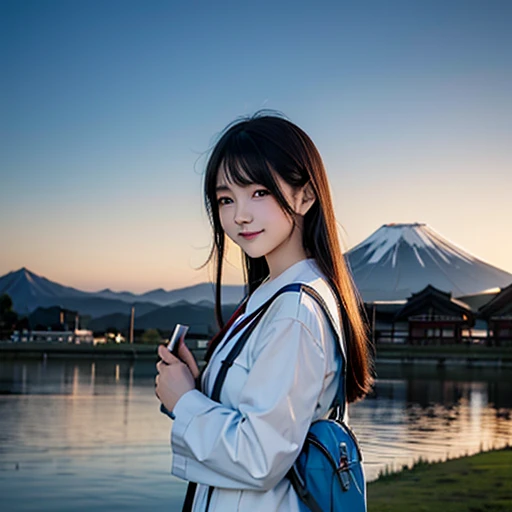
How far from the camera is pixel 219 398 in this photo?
1384 mm

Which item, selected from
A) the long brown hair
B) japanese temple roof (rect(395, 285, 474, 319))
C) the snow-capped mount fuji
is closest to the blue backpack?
the long brown hair

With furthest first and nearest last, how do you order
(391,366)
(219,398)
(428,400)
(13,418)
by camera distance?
(391,366) → (428,400) → (13,418) → (219,398)

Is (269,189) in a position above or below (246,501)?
above

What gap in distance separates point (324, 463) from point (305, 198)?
419mm

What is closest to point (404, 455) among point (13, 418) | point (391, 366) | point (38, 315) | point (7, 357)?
point (13, 418)

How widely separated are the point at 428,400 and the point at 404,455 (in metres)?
8.77

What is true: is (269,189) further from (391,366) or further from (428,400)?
(391,366)

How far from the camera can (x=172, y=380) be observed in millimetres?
1419

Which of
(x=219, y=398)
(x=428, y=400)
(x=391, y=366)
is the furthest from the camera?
(x=391, y=366)

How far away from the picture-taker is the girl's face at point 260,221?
1472 mm

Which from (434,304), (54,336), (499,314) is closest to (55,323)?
(54,336)

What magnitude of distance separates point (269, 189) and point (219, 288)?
292 millimetres

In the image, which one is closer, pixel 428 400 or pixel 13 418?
pixel 13 418

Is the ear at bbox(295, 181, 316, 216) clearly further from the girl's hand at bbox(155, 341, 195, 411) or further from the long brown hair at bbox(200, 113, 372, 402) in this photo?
the girl's hand at bbox(155, 341, 195, 411)
